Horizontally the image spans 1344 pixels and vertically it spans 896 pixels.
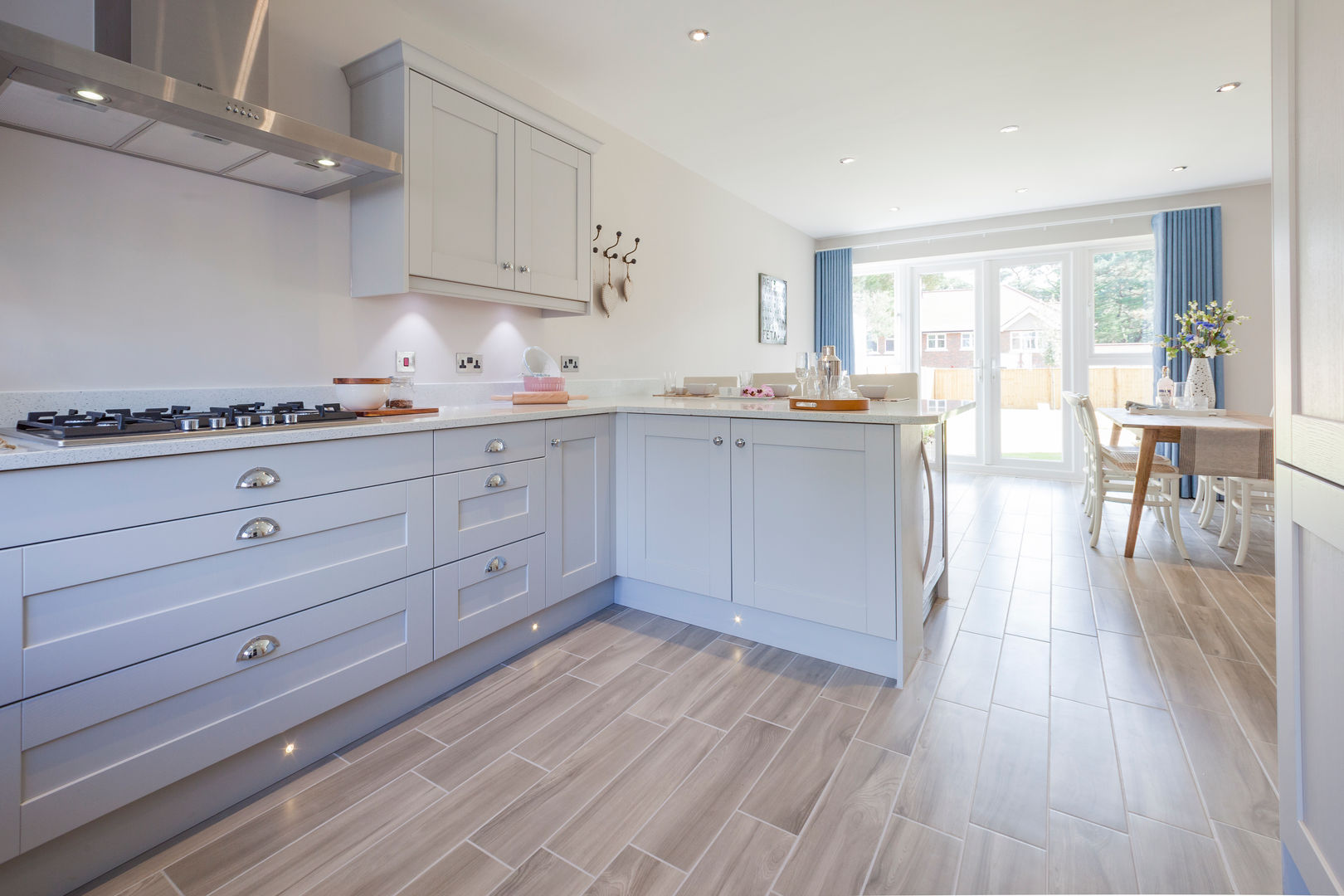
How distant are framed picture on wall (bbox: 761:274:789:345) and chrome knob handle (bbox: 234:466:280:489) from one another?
4.67 meters

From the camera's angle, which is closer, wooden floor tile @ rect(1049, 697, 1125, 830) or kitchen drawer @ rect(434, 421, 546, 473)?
wooden floor tile @ rect(1049, 697, 1125, 830)

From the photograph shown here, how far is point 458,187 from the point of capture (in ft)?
7.69

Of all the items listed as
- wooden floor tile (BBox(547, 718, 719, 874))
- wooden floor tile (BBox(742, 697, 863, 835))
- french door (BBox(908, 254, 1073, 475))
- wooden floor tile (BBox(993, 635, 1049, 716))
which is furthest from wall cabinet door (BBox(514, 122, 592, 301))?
french door (BBox(908, 254, 1073, 475))

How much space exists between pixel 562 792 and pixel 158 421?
4.19ft

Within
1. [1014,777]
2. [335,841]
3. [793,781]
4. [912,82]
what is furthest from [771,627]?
[912,82]

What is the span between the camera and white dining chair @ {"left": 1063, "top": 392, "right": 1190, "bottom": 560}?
3.51m

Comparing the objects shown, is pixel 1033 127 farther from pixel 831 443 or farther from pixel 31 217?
pixel 31 217

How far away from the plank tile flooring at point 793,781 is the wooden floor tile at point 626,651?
0.04 feet

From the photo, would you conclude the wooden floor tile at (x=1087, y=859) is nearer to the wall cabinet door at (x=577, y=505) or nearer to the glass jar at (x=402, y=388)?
the wall cabinet door at (x=577, y=505)

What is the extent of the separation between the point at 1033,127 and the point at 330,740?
4.74m

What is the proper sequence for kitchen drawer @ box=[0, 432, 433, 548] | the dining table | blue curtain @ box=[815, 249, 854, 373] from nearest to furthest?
kitchen drawer @ box=[0, 432, 433, 548] < the dining table < blue curtain @ box=[815, 249, 854, 373]

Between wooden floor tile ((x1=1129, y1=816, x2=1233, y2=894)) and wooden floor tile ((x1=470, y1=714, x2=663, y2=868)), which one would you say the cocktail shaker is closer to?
wooden floor tile ((x1=470, y1=714, x2=663, y2=868))

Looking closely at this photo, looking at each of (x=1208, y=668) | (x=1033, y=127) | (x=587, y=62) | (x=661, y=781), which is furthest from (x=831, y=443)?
(x=1033, y=127)

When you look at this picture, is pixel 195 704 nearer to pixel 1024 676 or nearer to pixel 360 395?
pixel 360 395
